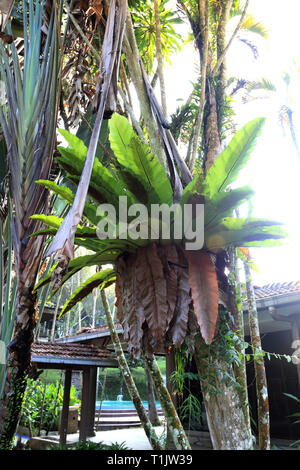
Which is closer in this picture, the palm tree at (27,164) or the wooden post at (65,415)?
the palm tree at (27,164)

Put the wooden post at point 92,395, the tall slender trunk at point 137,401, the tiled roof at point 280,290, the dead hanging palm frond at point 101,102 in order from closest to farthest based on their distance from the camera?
the dead hanging palm frond at point 101,102
the tall slender trunk at point 137,401
the tiled roof at point 280,290
the wooden post at point 92,395

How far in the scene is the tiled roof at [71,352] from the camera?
832cm

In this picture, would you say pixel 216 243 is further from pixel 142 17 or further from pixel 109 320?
pixel 142 17

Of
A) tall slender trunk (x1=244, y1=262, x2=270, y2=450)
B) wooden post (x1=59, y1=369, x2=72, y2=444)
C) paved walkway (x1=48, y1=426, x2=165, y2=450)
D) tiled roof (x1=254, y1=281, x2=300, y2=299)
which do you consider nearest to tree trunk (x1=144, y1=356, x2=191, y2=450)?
tall slender trunk (x1=244, y1=262, x2=270, y2=450)

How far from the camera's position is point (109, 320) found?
11.5 ft

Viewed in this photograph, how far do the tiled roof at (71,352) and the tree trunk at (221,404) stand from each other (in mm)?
7254

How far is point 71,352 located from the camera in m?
9.12

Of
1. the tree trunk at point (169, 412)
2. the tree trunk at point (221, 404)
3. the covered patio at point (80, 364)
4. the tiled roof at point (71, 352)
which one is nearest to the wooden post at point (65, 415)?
the covered patio at point (80, 364)

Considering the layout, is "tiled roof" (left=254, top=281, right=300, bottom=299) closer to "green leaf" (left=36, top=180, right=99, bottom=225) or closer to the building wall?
the building wall

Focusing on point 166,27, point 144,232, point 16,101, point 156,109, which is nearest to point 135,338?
point 144,232

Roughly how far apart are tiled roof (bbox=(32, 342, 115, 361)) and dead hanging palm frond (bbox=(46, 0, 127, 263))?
297 inches

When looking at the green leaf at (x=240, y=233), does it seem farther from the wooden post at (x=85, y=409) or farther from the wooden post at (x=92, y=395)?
the wooden post at (x=92, y=395)

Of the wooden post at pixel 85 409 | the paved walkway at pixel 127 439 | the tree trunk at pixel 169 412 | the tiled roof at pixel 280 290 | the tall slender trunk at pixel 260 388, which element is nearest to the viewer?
the tall slender trunk at pixel 260 388

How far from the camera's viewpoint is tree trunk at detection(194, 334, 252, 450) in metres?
1.43
